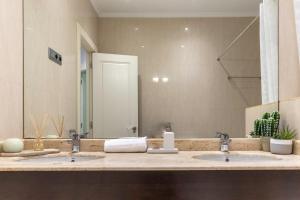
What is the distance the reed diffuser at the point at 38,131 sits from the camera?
1.87m

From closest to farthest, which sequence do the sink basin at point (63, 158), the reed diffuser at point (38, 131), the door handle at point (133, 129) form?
the sink basin at point (63, 158) < the reed diffuser at point (38, 131) < the door handle at point (133, 129)

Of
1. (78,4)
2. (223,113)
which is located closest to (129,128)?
(223,113)

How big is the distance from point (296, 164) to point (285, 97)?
2.28 feet

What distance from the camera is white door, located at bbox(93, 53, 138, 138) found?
6.47 ft

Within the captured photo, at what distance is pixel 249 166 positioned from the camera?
1.31 meters

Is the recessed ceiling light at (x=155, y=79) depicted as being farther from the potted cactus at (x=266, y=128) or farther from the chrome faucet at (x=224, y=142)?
the potted cactus at (x=266, y=128)

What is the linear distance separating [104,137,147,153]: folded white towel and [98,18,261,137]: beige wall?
161 mm

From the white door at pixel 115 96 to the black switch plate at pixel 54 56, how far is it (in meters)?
0.26

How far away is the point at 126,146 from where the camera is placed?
1.82 metres

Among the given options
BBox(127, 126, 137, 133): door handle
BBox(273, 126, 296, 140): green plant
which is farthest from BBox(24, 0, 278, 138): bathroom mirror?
BBox(273, 126, 296, 140): green plant

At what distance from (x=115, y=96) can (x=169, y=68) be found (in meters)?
0.41

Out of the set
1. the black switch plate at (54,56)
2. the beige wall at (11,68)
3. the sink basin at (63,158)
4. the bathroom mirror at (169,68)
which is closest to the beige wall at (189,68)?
the bathroom mirror at (169,68)

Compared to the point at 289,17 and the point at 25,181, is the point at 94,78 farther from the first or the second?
the point at 289,17

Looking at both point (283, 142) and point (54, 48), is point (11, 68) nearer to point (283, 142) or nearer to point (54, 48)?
point (54, 48)
